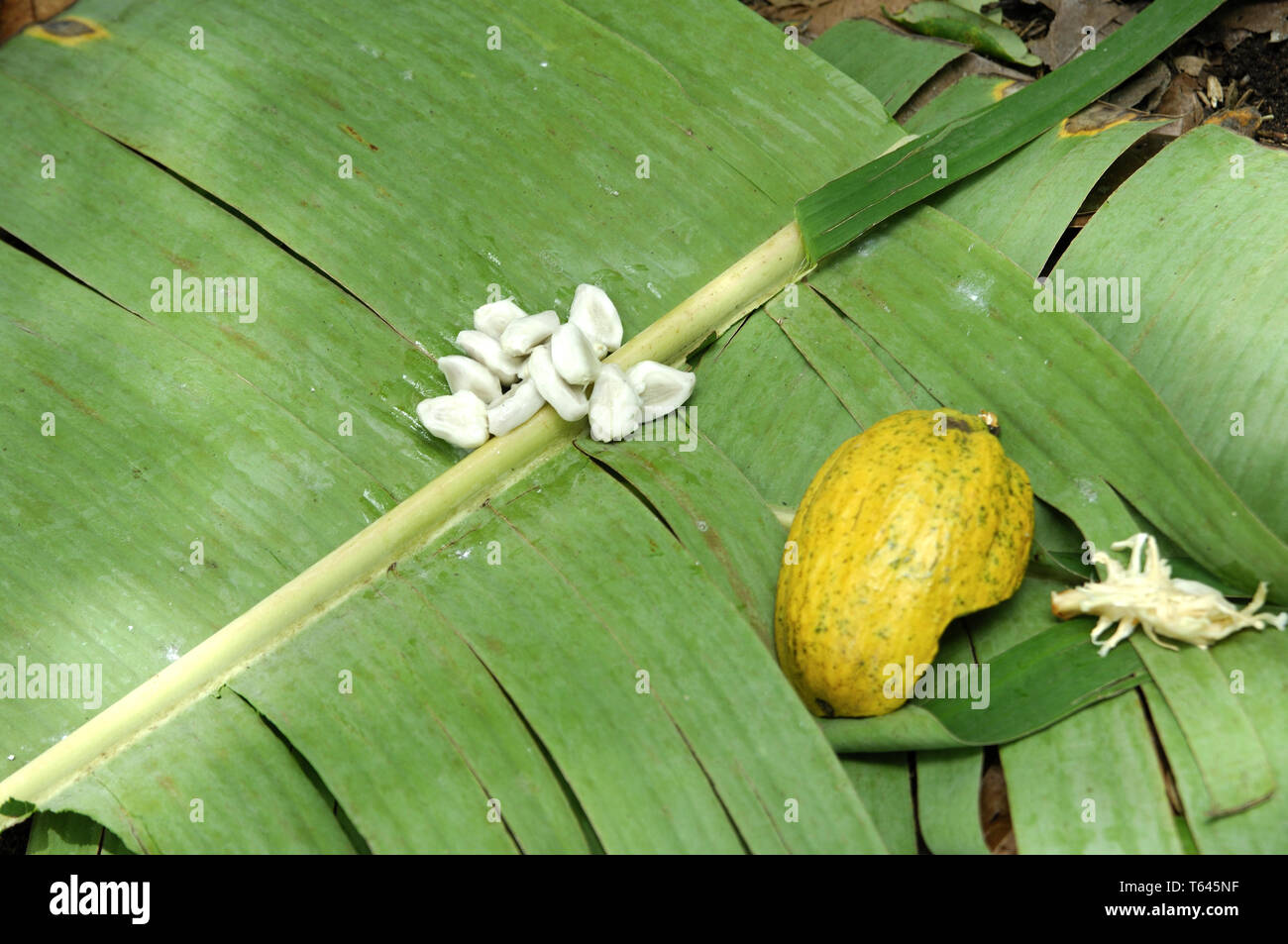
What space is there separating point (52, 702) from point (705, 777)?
3.28ft

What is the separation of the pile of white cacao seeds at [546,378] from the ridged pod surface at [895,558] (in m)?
0.42

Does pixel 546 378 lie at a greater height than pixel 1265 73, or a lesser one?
lesser

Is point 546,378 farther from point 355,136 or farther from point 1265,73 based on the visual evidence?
point 1265,73

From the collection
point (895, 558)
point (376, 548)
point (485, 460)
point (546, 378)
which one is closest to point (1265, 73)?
point (895, 558)

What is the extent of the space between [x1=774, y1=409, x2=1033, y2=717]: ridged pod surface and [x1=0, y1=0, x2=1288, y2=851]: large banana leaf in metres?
0.08

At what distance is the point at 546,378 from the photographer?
1815 millimetres

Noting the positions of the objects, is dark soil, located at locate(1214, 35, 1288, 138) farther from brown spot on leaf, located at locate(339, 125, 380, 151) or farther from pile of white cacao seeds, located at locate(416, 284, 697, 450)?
brown spot on leaf, located at locate(339, 125, 380, 151)

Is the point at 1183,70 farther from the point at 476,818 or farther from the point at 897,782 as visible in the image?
the point at 476,818

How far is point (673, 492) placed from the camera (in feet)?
5.82

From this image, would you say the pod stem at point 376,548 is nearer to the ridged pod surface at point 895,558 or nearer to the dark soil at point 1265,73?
the ridged pod surface at point 895,558

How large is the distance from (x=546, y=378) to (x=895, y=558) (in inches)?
27.1

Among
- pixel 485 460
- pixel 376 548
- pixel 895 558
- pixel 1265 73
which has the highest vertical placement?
pixel 1265 73

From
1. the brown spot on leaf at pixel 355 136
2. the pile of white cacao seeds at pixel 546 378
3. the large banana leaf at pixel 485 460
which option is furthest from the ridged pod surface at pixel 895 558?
the brown spot on leaf at pixel 355 136

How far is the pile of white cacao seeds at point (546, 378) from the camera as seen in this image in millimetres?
1799
